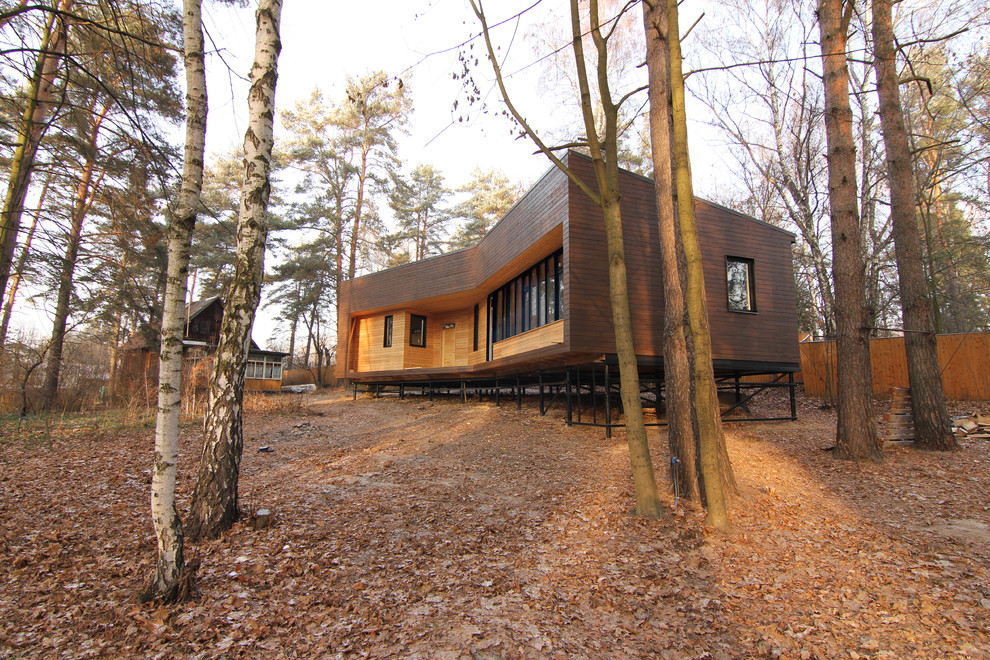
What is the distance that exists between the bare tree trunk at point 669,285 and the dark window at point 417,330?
1049cm

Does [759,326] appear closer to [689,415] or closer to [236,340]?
[689,415]

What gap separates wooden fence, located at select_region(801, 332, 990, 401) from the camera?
10438 mm


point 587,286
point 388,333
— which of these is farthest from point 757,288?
point 388,333

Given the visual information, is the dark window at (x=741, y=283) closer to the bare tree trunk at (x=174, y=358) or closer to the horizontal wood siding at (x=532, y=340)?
the horizontal wood siding at (x=532, y=340)

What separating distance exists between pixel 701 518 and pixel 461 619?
8.10 feet

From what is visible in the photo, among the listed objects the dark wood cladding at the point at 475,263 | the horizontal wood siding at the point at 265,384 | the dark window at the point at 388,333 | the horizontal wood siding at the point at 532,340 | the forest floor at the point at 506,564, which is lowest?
the forest floor at the point at 506,564

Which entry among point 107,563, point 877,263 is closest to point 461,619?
point 107,563

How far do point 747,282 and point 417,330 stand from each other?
9.54 m

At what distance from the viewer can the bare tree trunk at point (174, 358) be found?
2549 mm

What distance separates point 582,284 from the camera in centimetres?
785

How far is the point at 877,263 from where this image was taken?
1423 centimetres

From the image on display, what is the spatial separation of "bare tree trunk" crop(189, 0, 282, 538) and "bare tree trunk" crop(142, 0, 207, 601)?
1.64 ft

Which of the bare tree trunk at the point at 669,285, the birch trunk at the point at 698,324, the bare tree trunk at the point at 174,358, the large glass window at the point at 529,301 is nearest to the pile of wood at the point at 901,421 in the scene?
the bare tree trunk at the point at 669,285

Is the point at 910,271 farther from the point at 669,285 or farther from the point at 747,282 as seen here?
the point at 669,285
